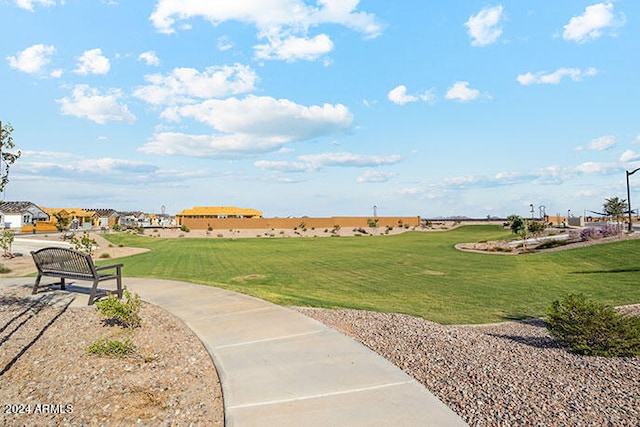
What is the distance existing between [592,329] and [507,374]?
223 centimetres

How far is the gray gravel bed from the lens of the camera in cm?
373

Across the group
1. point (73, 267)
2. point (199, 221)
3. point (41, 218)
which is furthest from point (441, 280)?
point (41, 218)

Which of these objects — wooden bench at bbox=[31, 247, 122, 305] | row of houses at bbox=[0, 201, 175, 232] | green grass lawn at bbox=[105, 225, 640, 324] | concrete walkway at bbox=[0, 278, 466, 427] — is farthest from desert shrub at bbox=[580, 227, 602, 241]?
row of houses at bbox=[0, 201, 175, 232]

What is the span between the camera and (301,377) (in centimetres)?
459

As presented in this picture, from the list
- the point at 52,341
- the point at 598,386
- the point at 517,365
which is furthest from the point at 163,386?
the point at 598,386

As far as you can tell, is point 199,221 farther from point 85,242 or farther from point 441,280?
point 441,280

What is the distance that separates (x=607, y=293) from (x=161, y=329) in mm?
12806

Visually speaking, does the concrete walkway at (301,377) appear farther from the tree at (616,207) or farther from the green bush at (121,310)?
the tree at (616,207)

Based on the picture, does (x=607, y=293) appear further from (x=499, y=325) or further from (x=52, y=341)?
(x=52, y=341)

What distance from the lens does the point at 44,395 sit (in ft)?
14.2

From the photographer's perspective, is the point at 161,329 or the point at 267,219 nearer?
the point at 161,329

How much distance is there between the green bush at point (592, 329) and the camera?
223 inches

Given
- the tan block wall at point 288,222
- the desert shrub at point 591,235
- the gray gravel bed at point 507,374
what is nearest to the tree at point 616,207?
the desert shrub at point 591,235

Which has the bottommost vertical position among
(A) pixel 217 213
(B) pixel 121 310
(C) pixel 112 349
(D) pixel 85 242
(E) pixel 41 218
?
(C) pixel 112 349
